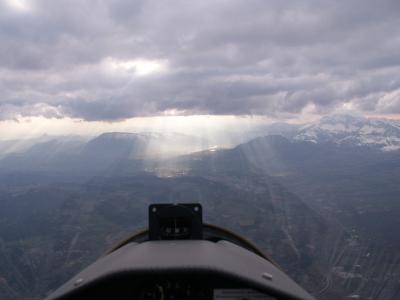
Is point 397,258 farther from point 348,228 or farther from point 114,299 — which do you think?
point 114,299

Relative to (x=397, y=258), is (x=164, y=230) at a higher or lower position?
higher

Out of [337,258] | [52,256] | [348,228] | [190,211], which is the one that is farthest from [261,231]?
[190,211]

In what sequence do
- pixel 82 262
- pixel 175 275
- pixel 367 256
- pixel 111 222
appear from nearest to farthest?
1. pixel 175 275
2. pixel 82 262
3. pixel 367 256
4. pixel 111 222

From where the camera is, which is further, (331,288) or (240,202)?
(240,202)

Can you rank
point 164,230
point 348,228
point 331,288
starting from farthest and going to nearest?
point 348,228, point 331,288, point 164,230

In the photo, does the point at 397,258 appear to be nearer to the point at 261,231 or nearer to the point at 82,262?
the point at 261,231

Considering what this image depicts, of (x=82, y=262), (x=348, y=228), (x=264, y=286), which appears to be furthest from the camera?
(x=348, y=228)

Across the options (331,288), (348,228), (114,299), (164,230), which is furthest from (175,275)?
(348,228)

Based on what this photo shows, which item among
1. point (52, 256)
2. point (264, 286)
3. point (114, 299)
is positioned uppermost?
Answer: point (264, 286)

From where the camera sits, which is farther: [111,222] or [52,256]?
[111,222]
